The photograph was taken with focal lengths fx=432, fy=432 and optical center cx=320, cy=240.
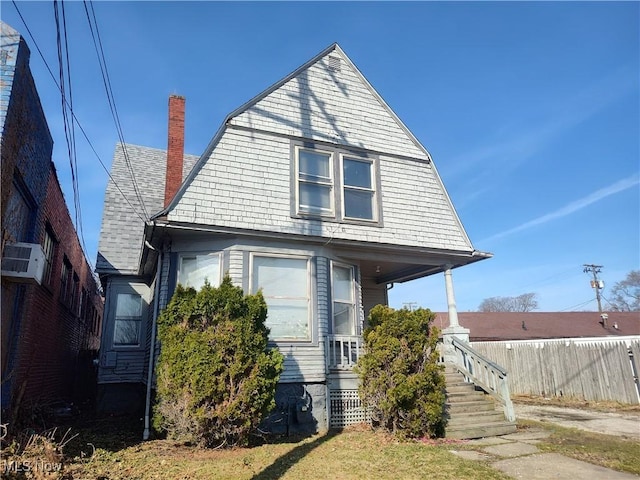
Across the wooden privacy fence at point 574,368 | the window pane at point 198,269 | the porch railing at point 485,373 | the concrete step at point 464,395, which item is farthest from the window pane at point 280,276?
the wooden privacy fence at point 574,368

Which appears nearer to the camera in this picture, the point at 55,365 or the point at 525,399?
the point at 55,365

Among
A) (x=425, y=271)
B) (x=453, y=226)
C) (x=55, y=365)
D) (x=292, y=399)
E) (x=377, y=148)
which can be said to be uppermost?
(x=377, y=148)

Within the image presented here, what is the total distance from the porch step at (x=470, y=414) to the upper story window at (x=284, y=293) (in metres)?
3.13

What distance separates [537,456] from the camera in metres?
6.45

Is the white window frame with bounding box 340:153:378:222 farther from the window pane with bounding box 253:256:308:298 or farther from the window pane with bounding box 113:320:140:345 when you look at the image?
the window pane with bounding box 113:320:140:345

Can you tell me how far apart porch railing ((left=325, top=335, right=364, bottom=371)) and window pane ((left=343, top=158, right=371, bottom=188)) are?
11.8 feet

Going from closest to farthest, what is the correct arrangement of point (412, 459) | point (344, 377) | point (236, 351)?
point (412, 459)
point (236, 351)
point (344, 377)

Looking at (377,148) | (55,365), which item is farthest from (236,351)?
(55,365)

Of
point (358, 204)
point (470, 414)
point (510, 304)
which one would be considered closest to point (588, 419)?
point (470, 414)

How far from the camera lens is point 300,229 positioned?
9305mm

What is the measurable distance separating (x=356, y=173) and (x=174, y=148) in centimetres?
455

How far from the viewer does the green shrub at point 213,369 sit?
20.9 ft

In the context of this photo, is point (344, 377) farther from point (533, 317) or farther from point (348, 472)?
point (533, 317)

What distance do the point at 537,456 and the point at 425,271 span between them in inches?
235
